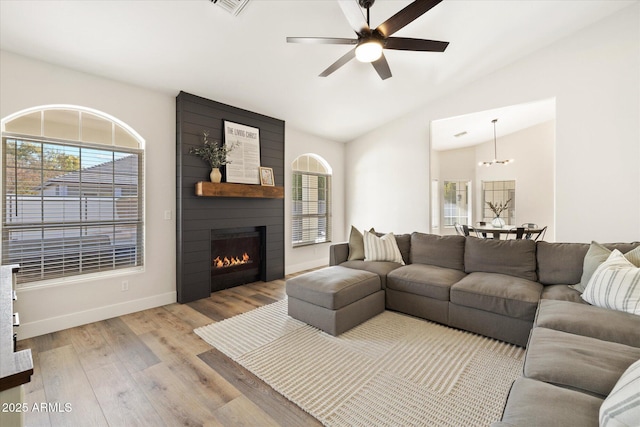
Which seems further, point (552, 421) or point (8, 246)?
point (8, 246)

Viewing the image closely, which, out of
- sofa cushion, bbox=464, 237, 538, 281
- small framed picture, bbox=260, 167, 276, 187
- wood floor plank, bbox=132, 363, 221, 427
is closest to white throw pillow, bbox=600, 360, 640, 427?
wood floor plank, bbox=132, 363, 221, 427

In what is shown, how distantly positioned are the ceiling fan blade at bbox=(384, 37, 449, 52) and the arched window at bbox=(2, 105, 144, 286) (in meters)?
3.02

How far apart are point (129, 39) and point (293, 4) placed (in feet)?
5.13

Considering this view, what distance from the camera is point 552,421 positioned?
101 centimetres

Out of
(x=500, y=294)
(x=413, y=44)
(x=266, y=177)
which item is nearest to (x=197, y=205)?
(x=266, y=177)

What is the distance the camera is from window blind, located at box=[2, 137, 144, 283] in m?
2.72

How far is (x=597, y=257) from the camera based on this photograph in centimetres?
251

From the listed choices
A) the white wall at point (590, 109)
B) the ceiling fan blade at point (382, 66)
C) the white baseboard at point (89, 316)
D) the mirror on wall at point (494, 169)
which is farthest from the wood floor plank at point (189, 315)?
the mirror on wall at point (494, 169)

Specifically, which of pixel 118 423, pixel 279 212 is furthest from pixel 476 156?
pixel 118 423

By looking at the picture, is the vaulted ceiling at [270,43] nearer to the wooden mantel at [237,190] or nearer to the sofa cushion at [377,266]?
the wooden mantel at [237,190]

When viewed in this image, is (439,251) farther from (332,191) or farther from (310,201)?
(332,191)

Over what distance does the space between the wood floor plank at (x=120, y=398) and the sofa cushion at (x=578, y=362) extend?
211 cm

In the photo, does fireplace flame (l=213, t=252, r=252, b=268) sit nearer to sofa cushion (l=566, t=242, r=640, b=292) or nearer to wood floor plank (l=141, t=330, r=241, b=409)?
wood floor plank (l=141, t=330, r=241, b=409)

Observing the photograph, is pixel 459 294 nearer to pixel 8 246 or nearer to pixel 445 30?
pixel 445 30
